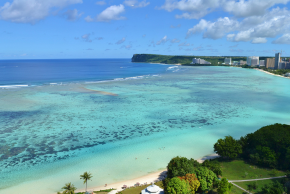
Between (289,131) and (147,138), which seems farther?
(147,138)

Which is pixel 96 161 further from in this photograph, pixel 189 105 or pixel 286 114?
pixel 286 114

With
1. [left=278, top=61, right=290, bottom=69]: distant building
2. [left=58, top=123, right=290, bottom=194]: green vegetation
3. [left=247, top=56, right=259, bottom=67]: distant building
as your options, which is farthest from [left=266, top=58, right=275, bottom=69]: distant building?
[left=58, top=123, right=290, bottom=194]: green vegetation

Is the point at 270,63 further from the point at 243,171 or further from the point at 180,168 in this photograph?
the point at 180,168

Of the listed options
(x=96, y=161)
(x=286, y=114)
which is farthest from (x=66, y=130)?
(x=286, y=114)

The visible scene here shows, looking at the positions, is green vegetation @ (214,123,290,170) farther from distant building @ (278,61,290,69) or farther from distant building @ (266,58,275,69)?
distant building @ (266,58,275,69)

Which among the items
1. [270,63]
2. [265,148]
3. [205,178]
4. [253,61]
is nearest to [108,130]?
[205,178]

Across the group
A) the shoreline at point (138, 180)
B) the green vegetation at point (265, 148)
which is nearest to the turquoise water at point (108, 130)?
the shoreline at point (138, 180)
